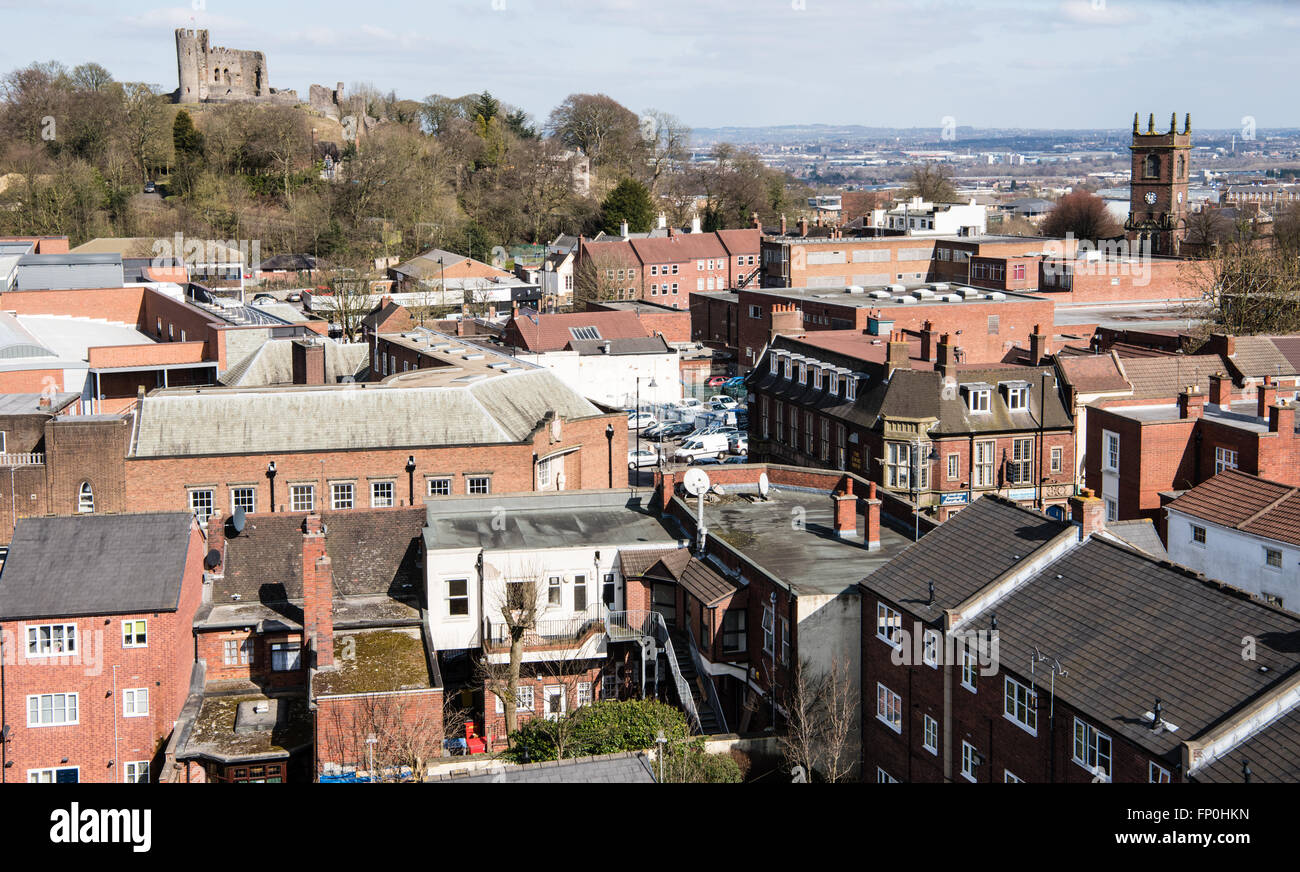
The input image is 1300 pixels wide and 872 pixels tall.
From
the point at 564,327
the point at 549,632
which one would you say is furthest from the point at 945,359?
the point at 564,327

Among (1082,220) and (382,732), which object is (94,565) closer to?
(382,732)

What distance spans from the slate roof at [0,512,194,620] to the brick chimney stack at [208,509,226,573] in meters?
2.07

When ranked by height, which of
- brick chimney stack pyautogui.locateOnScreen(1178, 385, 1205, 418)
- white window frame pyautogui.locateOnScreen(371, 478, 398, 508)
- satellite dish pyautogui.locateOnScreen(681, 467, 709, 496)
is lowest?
white window frame pyautogui.locateOnScreen(371, 478, 398, 508)

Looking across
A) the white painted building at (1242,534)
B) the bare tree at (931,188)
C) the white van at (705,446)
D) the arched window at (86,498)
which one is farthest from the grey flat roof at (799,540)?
the bare tree at (931,188)

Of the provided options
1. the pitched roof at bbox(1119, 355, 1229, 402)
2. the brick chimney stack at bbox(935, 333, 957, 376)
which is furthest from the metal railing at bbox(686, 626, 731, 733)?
the pitched roof at bbox(1119, 355, 1229, 402)

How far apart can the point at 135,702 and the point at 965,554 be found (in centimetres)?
1400

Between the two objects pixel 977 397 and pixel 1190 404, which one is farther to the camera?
pixel 977 397

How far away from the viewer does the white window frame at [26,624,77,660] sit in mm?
22297

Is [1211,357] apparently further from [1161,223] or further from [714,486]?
[1161,223]

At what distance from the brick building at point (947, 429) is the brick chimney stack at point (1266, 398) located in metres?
4.94

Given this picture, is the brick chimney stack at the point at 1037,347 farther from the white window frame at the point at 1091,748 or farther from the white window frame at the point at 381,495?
the white window frame at the point at 1091,748

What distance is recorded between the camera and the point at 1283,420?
1216 inches

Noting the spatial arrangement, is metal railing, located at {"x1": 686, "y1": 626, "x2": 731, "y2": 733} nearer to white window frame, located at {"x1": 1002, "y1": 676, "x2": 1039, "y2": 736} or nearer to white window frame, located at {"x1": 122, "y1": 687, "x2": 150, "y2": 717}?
white window frame, located at {"x1": 1002, "y1": 676, "x2": 1039, "y2": 736}

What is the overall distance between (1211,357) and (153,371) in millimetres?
35427
